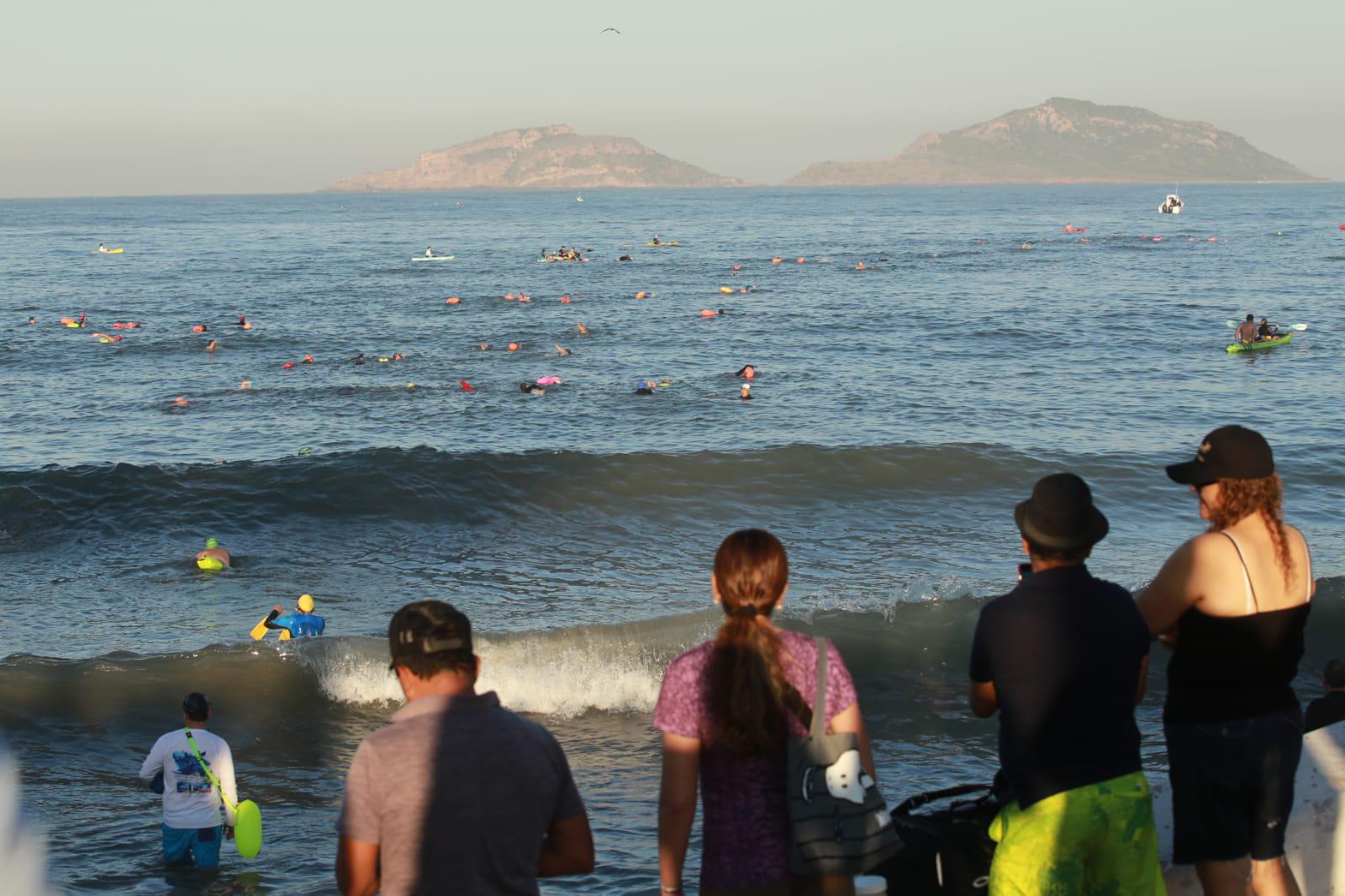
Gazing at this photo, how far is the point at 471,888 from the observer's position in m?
3.34

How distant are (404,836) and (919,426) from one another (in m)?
24.4

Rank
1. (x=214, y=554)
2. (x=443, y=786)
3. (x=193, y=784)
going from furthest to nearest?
1. (x=214, y=554)
2. (x=193, y=784)
3. (x=443, y=786)

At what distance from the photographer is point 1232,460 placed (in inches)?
159

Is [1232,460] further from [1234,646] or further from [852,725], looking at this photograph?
[852,725]

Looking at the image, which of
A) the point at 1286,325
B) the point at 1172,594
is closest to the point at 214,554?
the point at 1172,594

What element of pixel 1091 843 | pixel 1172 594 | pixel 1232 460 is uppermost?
pixel 1232 460

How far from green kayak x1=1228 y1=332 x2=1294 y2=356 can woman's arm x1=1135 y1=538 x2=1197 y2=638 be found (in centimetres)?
3600

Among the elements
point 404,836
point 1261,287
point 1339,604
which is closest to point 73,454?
point 1339,604

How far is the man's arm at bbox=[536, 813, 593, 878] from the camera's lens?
3492 mm

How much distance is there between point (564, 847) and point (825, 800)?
2.44 feet

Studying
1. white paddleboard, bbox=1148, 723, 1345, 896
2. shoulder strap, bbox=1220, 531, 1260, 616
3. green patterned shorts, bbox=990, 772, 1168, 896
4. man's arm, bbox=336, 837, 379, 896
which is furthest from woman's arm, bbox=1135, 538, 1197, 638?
man's arm, bbox=336, 837, 379, 896

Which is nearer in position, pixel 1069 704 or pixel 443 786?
pixel 443 786

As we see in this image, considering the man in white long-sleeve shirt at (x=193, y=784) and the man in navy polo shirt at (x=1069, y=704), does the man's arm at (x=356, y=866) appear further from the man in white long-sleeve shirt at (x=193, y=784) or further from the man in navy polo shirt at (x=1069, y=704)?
the man in white long-sleeve shirt at (x=193, y=784)

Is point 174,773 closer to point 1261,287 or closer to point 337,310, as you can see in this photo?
point 337,310
